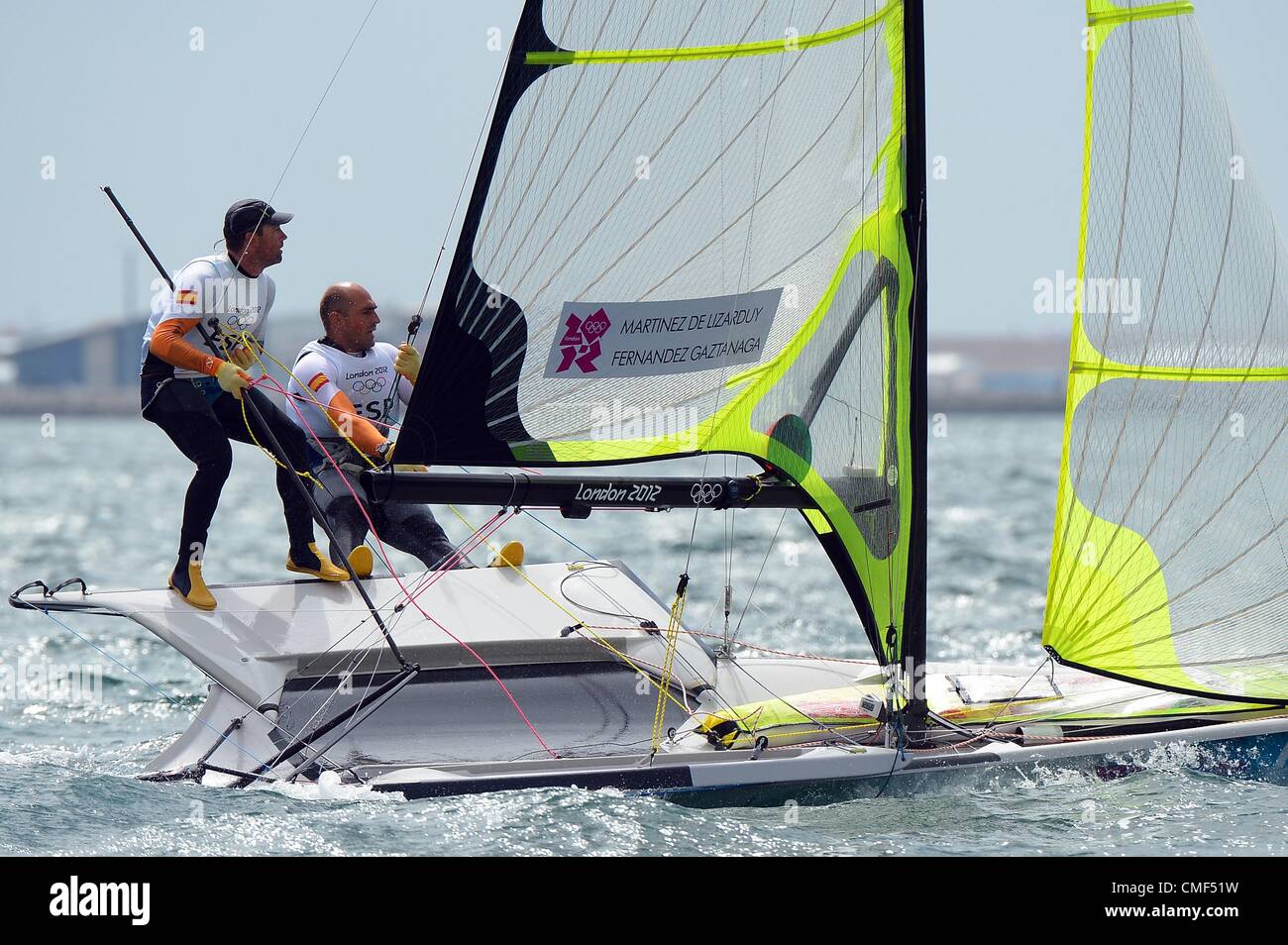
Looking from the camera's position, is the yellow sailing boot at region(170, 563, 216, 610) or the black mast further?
the yellow sailing boot at region(170, 563, 216, 610)

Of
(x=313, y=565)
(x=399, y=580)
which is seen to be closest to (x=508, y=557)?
(x=399, y=580)

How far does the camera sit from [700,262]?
5.98 metres

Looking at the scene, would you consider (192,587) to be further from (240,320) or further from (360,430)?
(240,320)

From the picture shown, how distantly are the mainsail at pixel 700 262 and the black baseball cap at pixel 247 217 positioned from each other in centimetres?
83

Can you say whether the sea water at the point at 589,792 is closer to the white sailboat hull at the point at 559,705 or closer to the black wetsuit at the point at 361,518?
the white sailboat hull at the point at 559,705

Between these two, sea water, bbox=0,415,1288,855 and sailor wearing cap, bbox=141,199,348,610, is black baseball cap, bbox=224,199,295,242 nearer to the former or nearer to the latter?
sailor wearing cap, bbox=141,199,348,610

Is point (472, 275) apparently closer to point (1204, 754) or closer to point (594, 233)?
point (594, 233)

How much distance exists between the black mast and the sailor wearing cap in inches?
94.1

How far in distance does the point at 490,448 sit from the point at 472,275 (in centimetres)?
63

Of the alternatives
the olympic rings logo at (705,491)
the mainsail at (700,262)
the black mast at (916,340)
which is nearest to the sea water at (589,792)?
the olympic rings logo at (705,491)

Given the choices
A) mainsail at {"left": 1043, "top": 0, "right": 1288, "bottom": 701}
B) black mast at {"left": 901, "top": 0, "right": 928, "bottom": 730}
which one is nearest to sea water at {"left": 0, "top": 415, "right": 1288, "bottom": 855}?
black mast at {"left": 901, "top": 0, "right": 928, "bottom": 730}

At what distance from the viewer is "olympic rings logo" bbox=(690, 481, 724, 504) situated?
236 inches

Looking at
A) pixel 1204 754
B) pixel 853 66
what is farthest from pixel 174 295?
pixel 1204 754

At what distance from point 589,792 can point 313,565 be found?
180 centimetres
